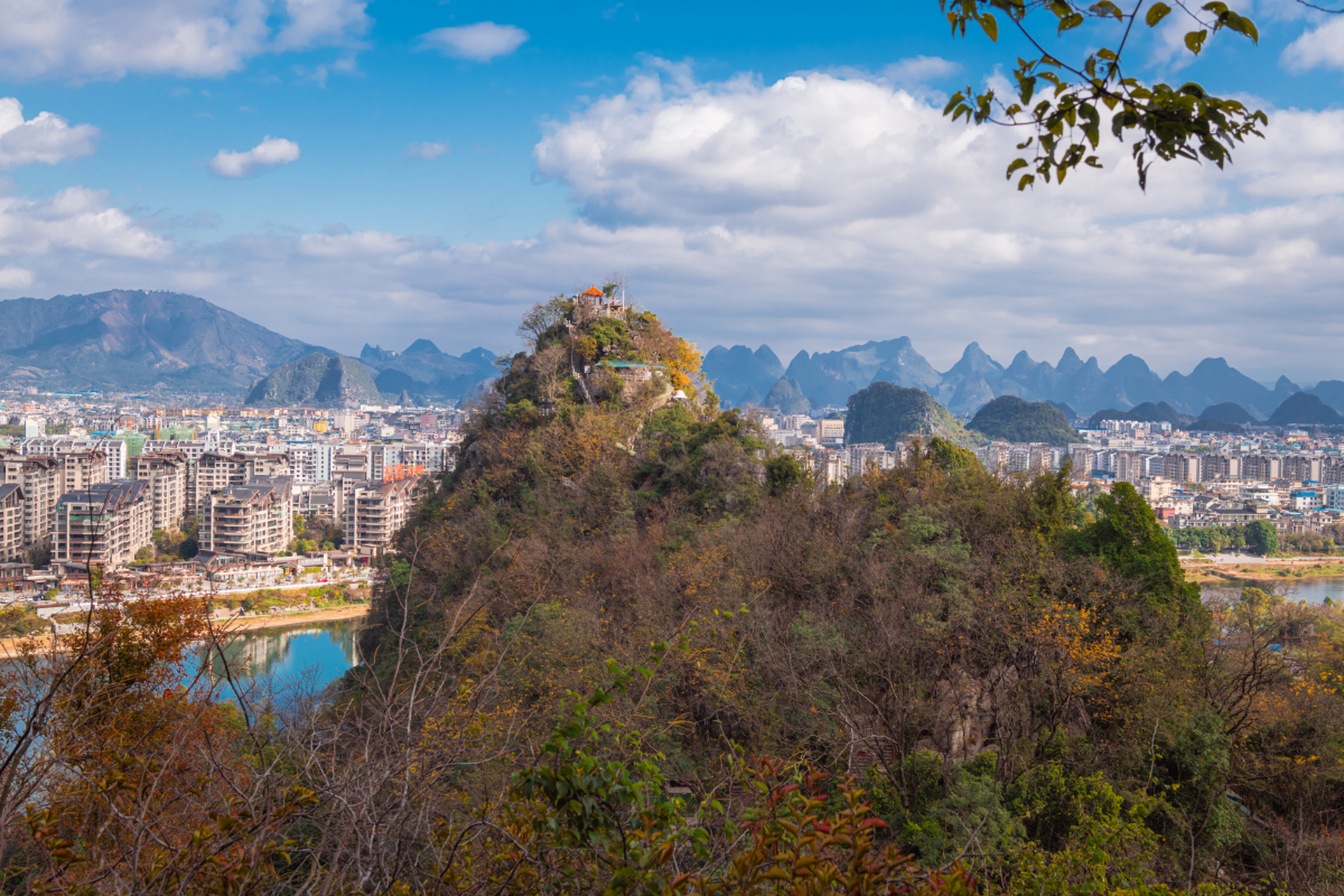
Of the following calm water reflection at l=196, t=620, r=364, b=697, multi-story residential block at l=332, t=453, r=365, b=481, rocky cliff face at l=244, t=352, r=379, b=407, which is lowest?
calm water reflection at l=196, t=620, r=364, b=697

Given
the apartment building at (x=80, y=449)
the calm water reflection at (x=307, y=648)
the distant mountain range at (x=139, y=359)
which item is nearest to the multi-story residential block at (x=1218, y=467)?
the calm water reflection at (x=307, y=648)

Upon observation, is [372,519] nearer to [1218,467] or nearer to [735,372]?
[1218,467]

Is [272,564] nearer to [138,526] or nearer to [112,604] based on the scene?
[138,526]

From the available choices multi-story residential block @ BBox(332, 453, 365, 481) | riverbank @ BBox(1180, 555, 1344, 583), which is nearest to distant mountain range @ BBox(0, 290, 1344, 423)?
multi-story residential block @ BBox(332, 453, 365, 481)

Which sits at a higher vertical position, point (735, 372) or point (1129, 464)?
point (735, 372)

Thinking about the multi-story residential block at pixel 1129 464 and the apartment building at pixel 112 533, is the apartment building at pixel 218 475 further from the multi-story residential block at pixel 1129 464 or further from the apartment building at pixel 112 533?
the multi-story residential block at pixel 1129 464

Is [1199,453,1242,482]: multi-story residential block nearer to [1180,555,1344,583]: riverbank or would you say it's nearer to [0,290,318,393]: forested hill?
[1180,555,1344,583]: riverbank

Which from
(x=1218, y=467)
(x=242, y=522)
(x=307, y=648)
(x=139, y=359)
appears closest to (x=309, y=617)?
(x=307, y=648)
